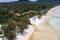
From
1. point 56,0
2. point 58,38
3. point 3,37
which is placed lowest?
point 56,0

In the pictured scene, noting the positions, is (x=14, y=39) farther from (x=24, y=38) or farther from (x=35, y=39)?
(x=35, y=39)

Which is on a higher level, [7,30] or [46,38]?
[7,30]

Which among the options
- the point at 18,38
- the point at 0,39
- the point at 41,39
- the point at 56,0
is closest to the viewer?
the point at 0,39

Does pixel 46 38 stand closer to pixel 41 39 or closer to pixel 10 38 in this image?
pixel 41 39

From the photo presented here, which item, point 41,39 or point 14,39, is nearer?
point 14,39

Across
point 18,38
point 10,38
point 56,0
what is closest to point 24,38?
point 18,38

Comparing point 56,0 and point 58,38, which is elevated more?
point 58,38

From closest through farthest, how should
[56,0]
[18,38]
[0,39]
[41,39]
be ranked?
[0,39]
[18,38]
[41,39]
[56,0]

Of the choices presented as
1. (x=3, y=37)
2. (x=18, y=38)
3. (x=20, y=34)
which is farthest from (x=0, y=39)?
(x=20, y=34)

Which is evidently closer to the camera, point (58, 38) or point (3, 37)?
point (3, 37)
